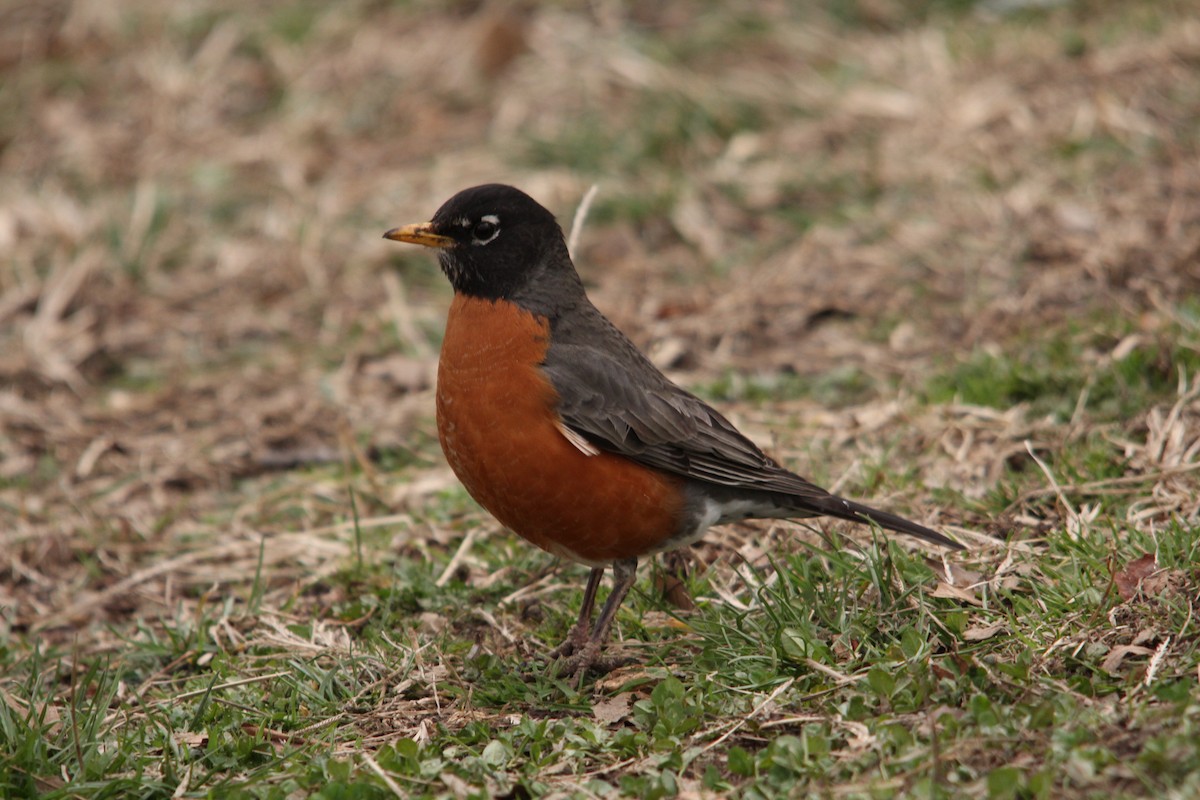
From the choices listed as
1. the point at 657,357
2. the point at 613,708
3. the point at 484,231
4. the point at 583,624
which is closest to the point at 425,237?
the point at 484,231

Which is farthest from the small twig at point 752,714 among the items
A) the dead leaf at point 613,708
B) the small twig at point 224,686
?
the small twig at point 224,686

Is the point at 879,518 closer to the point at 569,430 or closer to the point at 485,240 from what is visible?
the point at 569,430

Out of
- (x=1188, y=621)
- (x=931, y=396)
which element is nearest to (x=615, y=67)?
(x=931, y=396)

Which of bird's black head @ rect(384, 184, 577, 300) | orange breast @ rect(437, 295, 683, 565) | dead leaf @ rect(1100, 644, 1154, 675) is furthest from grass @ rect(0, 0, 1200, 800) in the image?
bird's black head @ rect(384, 184, 577, 300)

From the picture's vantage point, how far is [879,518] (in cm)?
453

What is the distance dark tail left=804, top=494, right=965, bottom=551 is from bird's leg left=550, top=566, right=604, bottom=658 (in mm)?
836

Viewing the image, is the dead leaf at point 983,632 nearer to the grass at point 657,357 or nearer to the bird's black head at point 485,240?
the grass at point 657,357

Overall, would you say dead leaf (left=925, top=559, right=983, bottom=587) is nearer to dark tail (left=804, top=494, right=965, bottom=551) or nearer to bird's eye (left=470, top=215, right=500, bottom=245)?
dark tail (left=804, top=494, right=965, bottom=551)

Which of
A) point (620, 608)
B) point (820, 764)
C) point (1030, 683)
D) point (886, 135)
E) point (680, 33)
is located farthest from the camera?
point (680, 33)

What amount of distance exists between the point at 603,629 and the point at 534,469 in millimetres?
583

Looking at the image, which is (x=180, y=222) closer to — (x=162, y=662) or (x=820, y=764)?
(x=162, y=662)

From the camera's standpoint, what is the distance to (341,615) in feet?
16.5

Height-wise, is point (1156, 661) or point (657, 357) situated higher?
point (1156, 661)

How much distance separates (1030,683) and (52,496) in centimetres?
476
